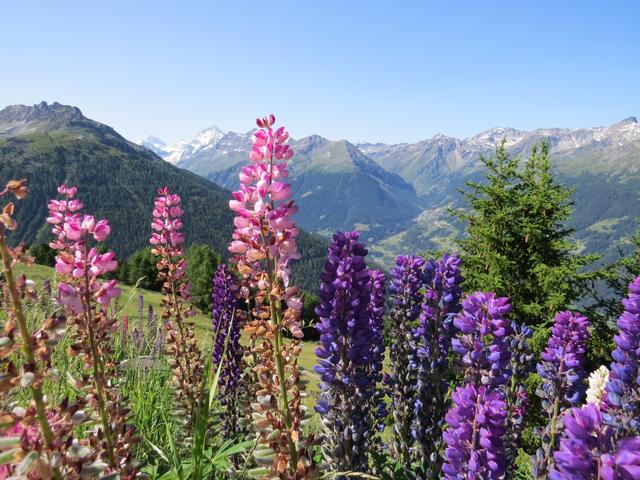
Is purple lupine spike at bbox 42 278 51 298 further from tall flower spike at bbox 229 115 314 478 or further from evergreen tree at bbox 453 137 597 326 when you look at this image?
evergreen tree at bbox 453 137 597 326


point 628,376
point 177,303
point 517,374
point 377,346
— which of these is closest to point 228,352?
point 177,303

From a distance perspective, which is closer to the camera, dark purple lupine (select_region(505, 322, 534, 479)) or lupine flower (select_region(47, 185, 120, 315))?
lupine flower (select_region(47, 185, 120, 315))

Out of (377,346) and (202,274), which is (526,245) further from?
(202,274)

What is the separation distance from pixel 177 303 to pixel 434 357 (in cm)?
304

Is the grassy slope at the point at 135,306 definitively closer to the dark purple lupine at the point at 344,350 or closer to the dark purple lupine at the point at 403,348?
the dark purple lupine at the point at 344,350

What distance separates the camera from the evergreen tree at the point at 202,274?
185 ft

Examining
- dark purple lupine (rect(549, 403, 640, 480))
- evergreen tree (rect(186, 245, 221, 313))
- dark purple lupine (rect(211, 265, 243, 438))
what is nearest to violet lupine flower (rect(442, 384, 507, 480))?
dark purple lupine (rect(549, 403, 640, 480))

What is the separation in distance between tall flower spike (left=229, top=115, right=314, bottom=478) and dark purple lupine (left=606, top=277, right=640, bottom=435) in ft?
9.50

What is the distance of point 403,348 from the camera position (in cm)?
622

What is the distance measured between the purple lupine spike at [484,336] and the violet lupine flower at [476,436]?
534mm

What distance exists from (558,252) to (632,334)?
1941 centimetres

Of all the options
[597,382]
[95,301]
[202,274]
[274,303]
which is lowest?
[202,274]

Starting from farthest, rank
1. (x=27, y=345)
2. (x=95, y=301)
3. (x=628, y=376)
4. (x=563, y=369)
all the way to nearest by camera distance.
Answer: (x=563, y=369) → (x=628, y=376) → (x=95, y=301) → (x=27, y=345)

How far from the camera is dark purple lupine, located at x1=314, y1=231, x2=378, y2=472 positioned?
432cm
